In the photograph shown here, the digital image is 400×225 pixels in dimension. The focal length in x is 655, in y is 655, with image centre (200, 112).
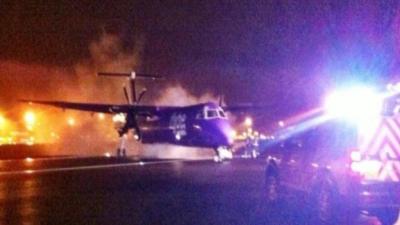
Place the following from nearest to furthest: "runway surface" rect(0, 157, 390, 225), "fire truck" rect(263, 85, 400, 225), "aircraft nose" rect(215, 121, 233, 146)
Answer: "fire truck" rect(263, 85, 400, 225)
"runway surface" rect(0, 157, 390, 225)
"aircraft nose" rect(215, 121, 233, 146)

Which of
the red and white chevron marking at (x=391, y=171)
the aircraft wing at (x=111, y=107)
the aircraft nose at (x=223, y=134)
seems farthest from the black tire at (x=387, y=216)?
the aircraft wing at (x=111, y=107)

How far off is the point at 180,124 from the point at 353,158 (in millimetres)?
26548

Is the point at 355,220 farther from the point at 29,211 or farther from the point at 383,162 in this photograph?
the point at 29,211

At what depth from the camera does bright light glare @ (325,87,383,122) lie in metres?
9.42

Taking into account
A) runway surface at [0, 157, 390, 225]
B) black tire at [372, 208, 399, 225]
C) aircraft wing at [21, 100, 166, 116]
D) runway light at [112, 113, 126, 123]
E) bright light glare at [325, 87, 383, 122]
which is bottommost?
black tire at [372, 208, 399, 225]

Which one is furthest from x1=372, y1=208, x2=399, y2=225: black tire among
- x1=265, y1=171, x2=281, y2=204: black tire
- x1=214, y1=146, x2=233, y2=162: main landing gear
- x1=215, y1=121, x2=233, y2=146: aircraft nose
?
x1=214, y1=146, x2=233, y2=162: main landing gear

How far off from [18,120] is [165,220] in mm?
89828

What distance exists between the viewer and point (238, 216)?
37.9ft

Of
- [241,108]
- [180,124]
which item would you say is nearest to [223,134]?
[180,124]

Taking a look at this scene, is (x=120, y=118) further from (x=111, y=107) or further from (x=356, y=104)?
(x=356, y=104)

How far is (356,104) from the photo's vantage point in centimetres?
968

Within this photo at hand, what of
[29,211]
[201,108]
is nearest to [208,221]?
[29,211]

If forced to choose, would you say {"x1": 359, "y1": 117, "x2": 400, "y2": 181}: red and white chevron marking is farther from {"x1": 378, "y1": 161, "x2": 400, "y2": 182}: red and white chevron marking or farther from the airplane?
the airplane

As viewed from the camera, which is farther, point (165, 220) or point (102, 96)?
point (102, 96)
